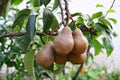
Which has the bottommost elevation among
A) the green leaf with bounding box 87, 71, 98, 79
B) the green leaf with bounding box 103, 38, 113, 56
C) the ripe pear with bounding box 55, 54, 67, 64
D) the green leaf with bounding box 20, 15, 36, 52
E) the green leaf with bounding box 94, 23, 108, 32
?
the green leaf with bounding box 87, 71, 98, 79

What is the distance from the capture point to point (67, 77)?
2545mm

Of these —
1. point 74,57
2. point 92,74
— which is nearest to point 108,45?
point 74,57

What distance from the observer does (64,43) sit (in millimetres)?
701

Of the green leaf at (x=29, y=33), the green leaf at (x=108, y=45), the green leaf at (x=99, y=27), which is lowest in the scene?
the green leaf at (x=108, y=45)

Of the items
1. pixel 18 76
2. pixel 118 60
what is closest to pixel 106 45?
pixel 18 76

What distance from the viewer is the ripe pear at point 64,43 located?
A: 70cm

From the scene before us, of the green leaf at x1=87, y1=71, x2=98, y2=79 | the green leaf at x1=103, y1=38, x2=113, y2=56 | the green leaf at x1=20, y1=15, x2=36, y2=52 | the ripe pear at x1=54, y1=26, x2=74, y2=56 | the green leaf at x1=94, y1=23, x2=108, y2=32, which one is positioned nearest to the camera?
the ripe pear at x1=54, y1=26, x2=74, y2=56

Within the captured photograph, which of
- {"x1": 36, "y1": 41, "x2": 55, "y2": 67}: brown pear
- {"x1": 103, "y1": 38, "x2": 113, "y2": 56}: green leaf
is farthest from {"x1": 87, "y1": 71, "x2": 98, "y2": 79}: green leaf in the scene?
{"x1": 36, "y1": 41, "x2": 55, "y2": 67}: brown pear

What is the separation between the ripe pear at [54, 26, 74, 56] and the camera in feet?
2.28

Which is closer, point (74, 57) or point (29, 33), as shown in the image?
point (74, 57)

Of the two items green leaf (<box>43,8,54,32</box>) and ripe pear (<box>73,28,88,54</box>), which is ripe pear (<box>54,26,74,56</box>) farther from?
green leaf (<box>43,8,54,32</box>)

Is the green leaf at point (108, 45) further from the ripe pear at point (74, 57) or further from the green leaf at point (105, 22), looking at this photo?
the ripe pear at point (74, 57)

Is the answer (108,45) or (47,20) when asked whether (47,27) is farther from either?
(108,45)

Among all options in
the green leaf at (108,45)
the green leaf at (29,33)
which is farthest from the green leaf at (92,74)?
the green leaf at (29,33)
